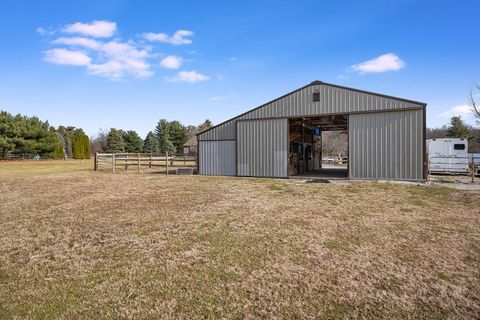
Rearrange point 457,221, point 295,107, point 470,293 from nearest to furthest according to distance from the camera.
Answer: point 470,293 < point 457,221 < point 295,107

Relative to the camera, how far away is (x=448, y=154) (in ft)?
56.1

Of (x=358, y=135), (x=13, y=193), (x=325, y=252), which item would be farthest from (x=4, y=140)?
(x=325, y=252)

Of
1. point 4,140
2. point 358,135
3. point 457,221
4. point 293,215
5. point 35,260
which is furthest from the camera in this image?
point 4,140

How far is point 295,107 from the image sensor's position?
573 inches

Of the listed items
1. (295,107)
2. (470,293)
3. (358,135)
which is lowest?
(470,293)

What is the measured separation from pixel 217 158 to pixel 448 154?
44.8ft

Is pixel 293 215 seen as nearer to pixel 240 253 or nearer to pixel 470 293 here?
Answer: pixel 240 253

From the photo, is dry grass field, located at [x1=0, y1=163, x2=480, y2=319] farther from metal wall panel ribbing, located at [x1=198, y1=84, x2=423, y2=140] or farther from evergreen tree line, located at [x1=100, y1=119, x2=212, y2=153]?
evergreen tree line, located at [x1=100, y1=119, x2=212, y2=153]

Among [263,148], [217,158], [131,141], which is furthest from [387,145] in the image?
[131,141]

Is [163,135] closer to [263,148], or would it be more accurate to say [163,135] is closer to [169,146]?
[169,146]

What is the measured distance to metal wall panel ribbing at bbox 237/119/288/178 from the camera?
1489 centimetres

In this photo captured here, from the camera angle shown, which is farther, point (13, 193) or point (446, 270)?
point (13, 193)

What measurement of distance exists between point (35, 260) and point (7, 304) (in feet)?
4.11

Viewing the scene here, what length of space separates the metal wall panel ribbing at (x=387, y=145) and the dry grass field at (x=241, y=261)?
5.08 meters
